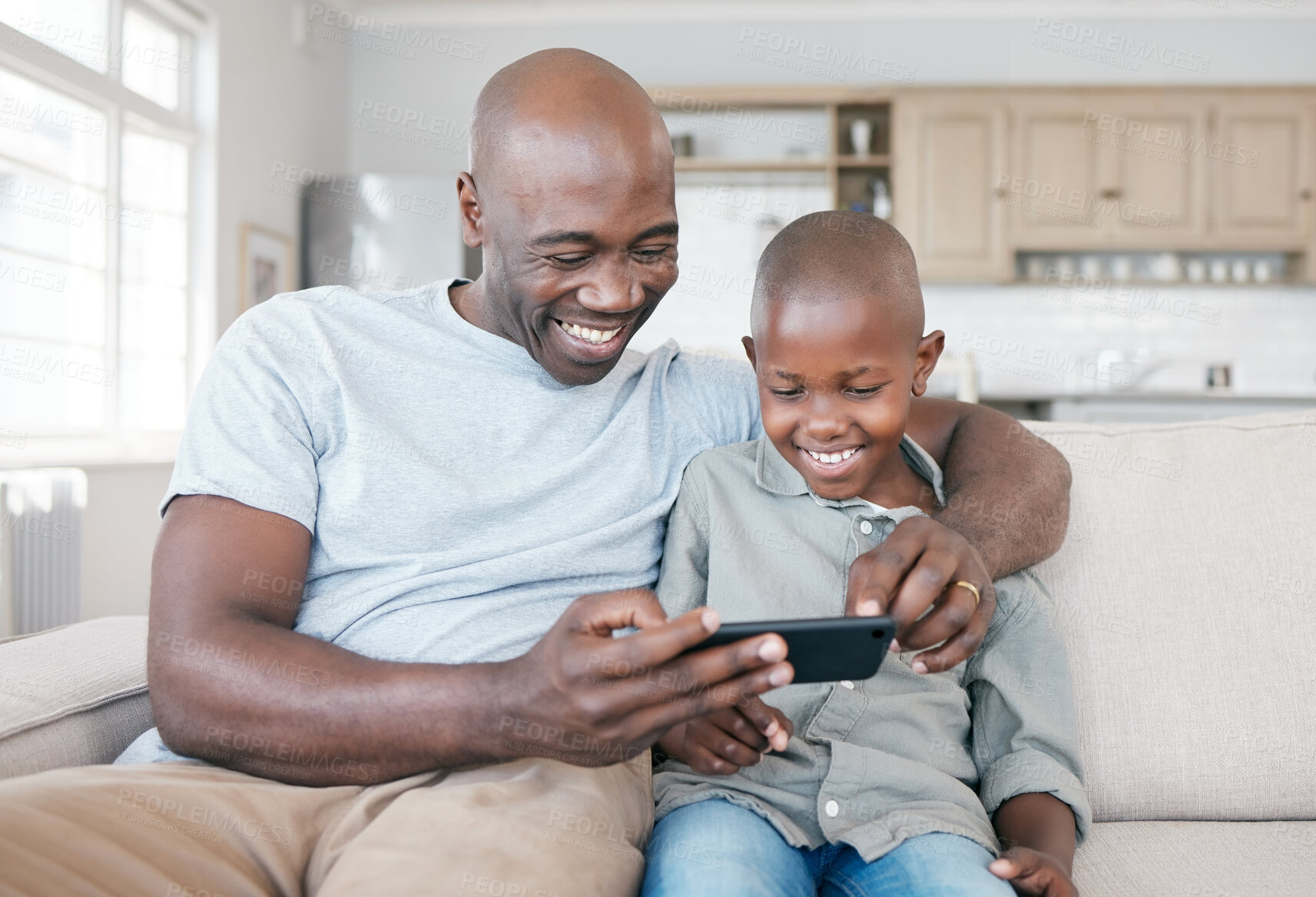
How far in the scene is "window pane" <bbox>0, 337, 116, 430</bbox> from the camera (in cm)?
359

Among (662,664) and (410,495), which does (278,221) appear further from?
(662,664)

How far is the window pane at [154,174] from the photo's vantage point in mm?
4402

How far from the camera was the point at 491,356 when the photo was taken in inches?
54.1

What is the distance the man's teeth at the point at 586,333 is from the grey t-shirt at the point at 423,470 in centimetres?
9

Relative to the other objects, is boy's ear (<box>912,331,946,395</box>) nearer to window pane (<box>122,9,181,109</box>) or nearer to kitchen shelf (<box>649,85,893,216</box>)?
window pane (<box>122,9,181,109</box>)

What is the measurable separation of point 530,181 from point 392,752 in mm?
708

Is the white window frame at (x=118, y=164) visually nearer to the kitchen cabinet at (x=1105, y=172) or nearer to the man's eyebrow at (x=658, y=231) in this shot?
the man's eyebrow at (x=658, y=231)

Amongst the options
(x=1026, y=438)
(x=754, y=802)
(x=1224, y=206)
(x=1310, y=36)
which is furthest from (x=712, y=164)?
(x=754, y=802)

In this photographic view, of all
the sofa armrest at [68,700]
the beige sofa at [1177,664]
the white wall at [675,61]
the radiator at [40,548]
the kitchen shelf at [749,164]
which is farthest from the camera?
the white wall at [675,61]

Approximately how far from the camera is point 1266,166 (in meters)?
5.96

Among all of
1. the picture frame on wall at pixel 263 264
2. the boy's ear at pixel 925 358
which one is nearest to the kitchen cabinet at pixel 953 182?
the picture frame on wall at pixel 263 264

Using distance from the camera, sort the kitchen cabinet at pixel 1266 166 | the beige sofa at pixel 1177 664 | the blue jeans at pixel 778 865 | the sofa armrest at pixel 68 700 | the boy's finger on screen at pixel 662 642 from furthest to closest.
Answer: the kitchen cabinet at pixel 1266 166, the beige sofa at pixel 1177 664, the sofa armrest at pixel 68 700, the blue jeans at pixel 778 865, the boy's finger on screen at pixel 662 642

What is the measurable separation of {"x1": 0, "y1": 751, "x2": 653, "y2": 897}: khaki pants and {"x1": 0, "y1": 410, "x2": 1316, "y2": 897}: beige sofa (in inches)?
11.3
